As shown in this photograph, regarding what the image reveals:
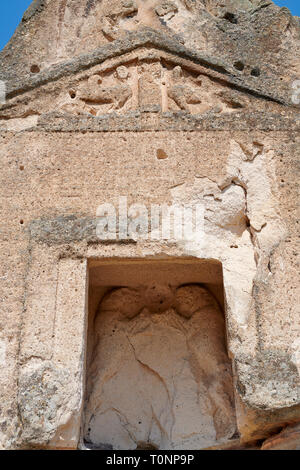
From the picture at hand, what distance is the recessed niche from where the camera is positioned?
5.46 m

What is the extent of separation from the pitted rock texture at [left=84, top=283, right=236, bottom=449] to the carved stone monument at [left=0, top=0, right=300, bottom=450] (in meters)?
0.01

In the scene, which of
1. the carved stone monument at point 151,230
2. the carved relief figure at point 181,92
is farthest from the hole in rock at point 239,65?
the carved relief figure at point 181,92

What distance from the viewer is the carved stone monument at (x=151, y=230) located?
488cm

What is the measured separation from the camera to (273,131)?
5805mm

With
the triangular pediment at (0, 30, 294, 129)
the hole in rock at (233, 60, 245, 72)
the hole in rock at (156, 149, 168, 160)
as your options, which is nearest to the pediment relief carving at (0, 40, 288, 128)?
the triangular pediment at (0, 30, 294, 129)

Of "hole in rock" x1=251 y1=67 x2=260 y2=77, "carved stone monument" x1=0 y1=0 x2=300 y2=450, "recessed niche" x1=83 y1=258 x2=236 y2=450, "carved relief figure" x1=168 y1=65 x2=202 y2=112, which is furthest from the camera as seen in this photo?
"hole in rock" x1=251 y1=67 x2=260 y2=77

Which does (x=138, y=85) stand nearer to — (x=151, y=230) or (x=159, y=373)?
(x=151, y=230)

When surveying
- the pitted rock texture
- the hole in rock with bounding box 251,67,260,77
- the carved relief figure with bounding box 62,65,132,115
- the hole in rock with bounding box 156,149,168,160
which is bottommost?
the pitted rock texture

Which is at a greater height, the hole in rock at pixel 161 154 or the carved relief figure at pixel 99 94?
the carved relief figure at pixel 99 94

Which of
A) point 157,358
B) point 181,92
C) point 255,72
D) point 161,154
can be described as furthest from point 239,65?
point 157,358

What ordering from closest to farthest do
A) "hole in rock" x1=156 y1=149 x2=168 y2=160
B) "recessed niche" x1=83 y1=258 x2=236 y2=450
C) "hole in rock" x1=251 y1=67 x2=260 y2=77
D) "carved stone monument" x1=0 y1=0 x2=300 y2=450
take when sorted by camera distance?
"carved stone monument" x1=0 y1=0 x2=300 y2=450 → "recessed niche" x1=83 y1=258 x2=236 y2=450 → "hole in rock" x1=156 y1=149 x2=168 y2=160 → "hole in rock" x1=251 y1=67 x2=260 y2=77

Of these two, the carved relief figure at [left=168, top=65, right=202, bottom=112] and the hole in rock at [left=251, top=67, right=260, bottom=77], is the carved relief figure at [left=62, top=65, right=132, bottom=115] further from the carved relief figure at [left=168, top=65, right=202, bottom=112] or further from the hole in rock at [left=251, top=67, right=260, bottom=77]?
the hole in rock at [left=251, top=67, right=260, bottom=77]

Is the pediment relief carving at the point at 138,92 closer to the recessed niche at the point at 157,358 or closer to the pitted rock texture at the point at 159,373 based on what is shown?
the recessed niche at the point at 157,358

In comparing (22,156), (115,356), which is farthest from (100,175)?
(115,356)
